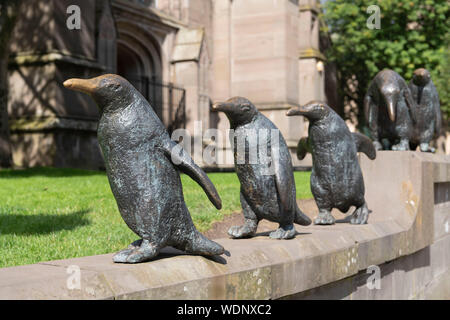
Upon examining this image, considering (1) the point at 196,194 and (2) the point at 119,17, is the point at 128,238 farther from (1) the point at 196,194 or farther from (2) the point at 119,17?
(2) the point at 119,17

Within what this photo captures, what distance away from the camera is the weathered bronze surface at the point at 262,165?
384cm

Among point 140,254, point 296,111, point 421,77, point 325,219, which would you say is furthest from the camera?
point 421,77

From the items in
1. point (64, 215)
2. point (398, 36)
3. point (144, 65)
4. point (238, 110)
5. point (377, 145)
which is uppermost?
point (398, 36)

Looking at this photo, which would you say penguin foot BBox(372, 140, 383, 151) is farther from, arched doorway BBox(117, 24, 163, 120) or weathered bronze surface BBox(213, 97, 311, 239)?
arched doorway BBox(117, 24, 163, 120)

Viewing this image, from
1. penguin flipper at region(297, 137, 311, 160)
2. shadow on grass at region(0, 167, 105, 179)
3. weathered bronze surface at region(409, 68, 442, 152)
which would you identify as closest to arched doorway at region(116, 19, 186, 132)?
shadow on grass at region(0, 167, 105, 179)

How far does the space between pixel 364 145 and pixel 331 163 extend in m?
1.10

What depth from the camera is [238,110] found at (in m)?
3.86

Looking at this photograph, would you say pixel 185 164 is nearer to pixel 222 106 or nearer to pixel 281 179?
pixel 222 106

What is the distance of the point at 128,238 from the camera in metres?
5.81

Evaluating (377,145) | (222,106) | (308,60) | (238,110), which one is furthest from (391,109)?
(308,60)

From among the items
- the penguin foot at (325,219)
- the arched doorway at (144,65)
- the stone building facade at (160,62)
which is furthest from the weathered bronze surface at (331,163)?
the arched doorway at (144,65)

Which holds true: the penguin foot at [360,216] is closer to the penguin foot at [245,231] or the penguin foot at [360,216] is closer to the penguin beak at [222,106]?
the penguin foot at [245,231]

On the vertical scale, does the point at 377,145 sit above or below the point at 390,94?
below

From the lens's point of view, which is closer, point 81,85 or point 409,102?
point 81,85
